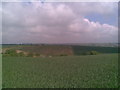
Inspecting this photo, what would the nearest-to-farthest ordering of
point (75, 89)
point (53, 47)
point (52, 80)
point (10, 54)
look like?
point (75, 89), point (52, 80), point (53, 47), point (10, 54)

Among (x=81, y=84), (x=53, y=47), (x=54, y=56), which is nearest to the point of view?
(x=81, y=84)

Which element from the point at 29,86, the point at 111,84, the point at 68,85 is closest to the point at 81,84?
the point at 68,85

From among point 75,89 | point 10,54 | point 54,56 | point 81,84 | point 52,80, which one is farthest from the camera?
point 10,54

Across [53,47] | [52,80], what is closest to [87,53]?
[53,47]

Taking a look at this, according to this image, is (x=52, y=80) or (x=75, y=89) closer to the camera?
(x=75, y=89)

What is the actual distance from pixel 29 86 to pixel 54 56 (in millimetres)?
10853

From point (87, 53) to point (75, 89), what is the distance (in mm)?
16015

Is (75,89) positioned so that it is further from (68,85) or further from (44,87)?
(44,87)

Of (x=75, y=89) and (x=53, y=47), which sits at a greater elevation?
(x=53, y=47)

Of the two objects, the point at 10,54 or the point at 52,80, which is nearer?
the point at 52,80

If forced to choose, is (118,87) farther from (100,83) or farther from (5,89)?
(5,89)

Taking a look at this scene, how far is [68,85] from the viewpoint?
6.50 meters

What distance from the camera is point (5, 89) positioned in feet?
21.0

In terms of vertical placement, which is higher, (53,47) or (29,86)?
(53,47)
